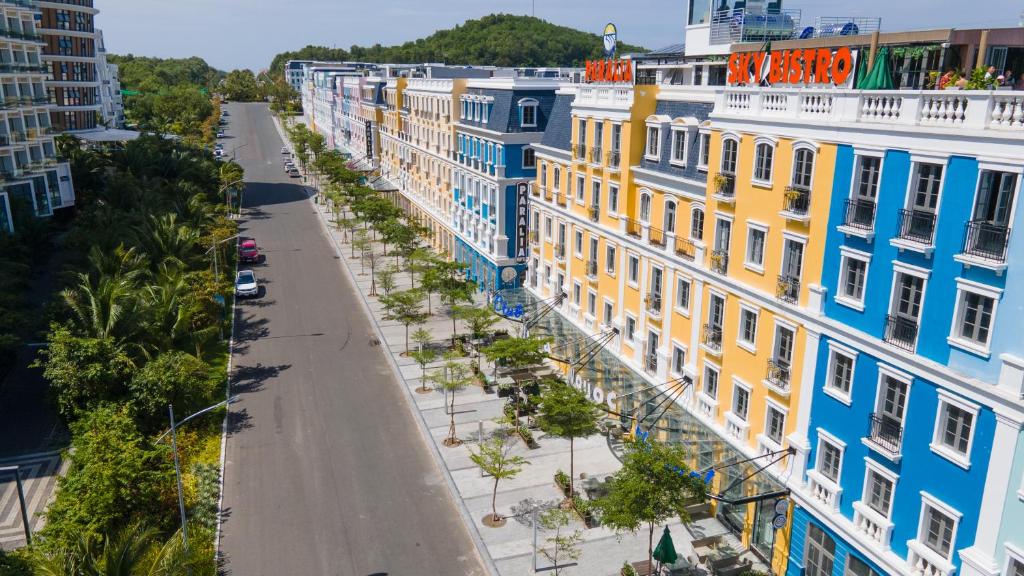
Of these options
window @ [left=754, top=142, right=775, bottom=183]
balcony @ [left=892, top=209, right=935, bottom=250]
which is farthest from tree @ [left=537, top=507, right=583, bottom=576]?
balcony @ [left=892, top=209, right=935, bottom=250]

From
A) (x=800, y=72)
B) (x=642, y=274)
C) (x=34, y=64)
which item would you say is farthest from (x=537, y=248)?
(x=34, y=64)

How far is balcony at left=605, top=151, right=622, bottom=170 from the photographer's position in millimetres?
37688

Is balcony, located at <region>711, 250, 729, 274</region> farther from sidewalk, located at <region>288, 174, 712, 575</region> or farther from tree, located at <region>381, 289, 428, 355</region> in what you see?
tree, located at <region>381, 289, 428, 355</region>

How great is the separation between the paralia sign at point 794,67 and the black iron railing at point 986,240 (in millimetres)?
6536

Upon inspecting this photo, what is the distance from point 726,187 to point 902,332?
9.79 m

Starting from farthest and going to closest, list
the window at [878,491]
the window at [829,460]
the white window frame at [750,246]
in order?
the white window frame at [750,246] → the window at [829,460] → the window at [878,491]

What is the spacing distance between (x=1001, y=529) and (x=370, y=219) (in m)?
65.1

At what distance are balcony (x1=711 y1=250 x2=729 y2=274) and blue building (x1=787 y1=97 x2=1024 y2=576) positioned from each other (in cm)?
555

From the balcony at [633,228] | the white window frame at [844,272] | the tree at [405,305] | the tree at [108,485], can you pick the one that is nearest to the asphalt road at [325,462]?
the tree at [405,305]

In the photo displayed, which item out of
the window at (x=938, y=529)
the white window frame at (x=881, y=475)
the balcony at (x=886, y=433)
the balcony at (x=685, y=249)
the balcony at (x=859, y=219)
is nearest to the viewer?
the window at (x=938, y=529)

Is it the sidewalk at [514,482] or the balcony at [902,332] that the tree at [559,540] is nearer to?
the sidewalk at [514,482]

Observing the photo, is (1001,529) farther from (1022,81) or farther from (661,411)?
(661,411)

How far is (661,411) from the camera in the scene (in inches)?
1308

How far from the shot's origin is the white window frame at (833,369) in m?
23.2
